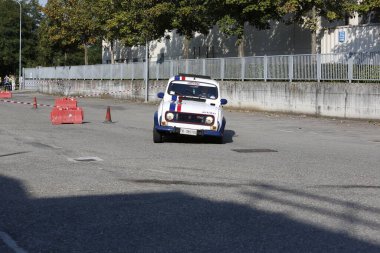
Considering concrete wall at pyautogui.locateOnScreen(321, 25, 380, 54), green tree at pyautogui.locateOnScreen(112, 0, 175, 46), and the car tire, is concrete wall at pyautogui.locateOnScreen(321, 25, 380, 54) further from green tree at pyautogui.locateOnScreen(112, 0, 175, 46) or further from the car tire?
the car tire

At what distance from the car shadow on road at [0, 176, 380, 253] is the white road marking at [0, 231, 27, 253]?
49 mm

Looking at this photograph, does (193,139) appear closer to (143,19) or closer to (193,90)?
(193,90)

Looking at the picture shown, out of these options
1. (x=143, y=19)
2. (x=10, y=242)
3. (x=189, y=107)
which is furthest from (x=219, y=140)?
(x=143, y=19)

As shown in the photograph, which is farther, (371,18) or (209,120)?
(371,18)

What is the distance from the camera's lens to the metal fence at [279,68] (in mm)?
24672

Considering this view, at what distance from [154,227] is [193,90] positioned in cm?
1011

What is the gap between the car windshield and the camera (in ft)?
53.1

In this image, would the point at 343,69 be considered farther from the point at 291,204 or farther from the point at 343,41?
the point at 291,204

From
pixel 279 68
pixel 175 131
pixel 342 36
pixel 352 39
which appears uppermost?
pixel 342 36

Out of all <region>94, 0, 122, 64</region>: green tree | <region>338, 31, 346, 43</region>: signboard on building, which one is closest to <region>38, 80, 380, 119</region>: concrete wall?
<region>338, 31, 346, 43</region>: signboard on building

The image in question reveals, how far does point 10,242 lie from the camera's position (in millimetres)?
5820

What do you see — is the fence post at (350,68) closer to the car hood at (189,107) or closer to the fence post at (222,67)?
the fence post at (222,67)

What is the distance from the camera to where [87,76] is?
52.4 metres

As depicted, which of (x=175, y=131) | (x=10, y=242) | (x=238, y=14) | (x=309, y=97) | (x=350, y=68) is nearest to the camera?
(x=10, y=242)
